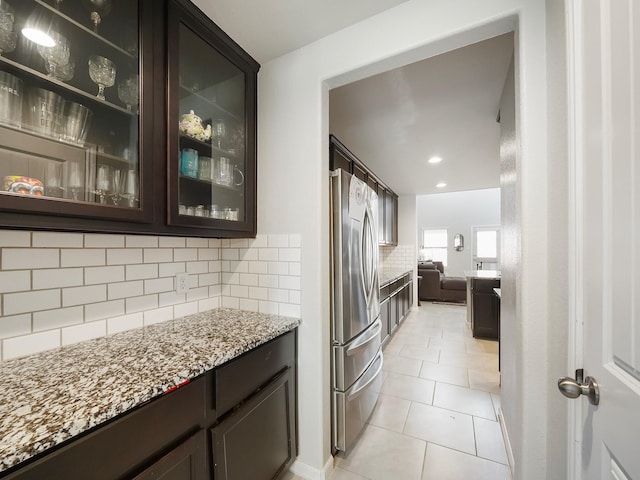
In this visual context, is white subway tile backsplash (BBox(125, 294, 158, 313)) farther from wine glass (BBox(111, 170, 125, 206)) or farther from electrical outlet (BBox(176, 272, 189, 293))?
wine glass (BBox(111, 170, 125, 206))

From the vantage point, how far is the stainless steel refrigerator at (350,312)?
61.3 inches

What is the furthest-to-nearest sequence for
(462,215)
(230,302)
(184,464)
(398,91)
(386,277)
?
1. (462,215)
2. (386,277)
3. (398,91)
4. (230,302)
5. (184,464)

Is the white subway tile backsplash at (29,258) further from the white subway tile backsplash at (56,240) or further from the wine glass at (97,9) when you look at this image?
the wine glass at (97,9)

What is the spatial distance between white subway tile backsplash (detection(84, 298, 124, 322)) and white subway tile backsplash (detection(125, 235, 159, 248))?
0.27 metres

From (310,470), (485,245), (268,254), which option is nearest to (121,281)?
(268,254)

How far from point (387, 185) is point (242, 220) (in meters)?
3.64

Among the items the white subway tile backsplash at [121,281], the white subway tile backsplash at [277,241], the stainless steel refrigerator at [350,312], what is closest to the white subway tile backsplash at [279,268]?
the white subway tile backsplash at [121,281]

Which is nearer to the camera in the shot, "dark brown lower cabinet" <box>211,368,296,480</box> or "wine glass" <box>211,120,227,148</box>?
"dark brown lower cabinet" <box>211,368,296,480</box>

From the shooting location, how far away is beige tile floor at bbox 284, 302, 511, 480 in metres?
1.51

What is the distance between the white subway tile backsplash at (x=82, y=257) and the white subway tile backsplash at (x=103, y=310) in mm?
186

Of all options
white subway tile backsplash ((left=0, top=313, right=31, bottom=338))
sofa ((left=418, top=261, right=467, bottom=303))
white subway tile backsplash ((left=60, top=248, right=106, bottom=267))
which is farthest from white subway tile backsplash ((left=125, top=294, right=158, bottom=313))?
sofa ((left=418, top=261, right=467, bottom=303))

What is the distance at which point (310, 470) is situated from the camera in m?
1.44

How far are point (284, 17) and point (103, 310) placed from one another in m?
1.65

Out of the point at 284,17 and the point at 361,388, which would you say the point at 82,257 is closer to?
the point at 284,17
